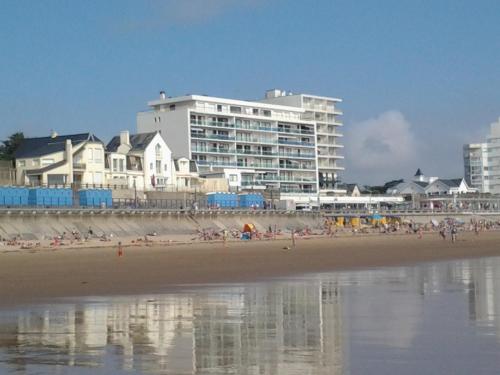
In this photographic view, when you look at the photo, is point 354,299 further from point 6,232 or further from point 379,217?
point 379,217

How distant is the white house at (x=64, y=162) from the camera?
6675 centimetres

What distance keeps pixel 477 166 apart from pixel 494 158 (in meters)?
4.08

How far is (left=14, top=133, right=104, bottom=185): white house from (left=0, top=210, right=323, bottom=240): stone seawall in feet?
38.3

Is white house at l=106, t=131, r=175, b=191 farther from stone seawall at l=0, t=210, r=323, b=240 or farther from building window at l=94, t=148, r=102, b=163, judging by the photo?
stone seawall at l=0, t=210, r=323, b=240

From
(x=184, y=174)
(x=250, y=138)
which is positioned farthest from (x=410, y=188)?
(x=184, y=174)

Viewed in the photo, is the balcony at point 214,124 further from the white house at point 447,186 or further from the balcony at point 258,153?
the white house at point 447,186

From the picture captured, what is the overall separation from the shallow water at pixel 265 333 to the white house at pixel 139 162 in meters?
51.6

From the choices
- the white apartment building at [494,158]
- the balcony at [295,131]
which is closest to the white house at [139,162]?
the balcony at [295,131]

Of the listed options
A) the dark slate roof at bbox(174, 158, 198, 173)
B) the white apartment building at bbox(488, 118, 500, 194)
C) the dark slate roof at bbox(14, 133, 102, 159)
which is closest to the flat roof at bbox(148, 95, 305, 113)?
the dark slate roof at bbox(174, 158, 198, 173)

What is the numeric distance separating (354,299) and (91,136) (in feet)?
180

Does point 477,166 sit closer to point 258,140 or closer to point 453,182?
point 453,182

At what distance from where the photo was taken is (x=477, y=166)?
147500 mm

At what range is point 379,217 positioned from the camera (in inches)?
3258

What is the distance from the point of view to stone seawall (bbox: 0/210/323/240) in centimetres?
4934
